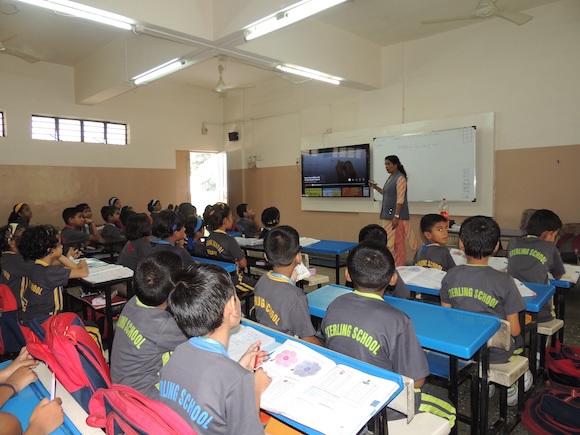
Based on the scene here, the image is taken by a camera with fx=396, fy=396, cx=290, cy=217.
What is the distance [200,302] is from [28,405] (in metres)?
0.83

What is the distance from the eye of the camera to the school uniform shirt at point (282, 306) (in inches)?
67.9

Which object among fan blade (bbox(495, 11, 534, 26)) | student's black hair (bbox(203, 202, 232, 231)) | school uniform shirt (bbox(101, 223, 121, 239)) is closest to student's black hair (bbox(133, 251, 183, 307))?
student's black hair (bbox(203, 202, 232, 231))

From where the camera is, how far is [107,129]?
7.33m

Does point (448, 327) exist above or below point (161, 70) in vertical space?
below

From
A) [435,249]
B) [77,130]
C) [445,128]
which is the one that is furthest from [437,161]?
[77,130]

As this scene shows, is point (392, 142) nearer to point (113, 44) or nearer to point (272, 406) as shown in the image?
point (113, 44)

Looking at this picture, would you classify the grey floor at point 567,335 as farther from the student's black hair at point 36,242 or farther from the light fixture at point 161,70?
the light fixture at point 161,70

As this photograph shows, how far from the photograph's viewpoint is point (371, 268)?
1558mm

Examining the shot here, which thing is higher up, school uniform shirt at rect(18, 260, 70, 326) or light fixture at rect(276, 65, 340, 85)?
light fixture at rect(276, 65, 340, 85)

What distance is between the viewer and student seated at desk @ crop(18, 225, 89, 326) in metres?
2.51

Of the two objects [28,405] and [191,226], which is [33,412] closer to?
[28,405]

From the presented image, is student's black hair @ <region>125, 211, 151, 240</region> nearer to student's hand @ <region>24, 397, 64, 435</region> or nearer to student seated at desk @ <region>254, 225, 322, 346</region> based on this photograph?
student seated at desk @ <region>254, 225, 322, 346</region>

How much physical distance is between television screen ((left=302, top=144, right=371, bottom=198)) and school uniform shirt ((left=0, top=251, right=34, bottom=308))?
493 cm

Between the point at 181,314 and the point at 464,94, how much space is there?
5.42m
